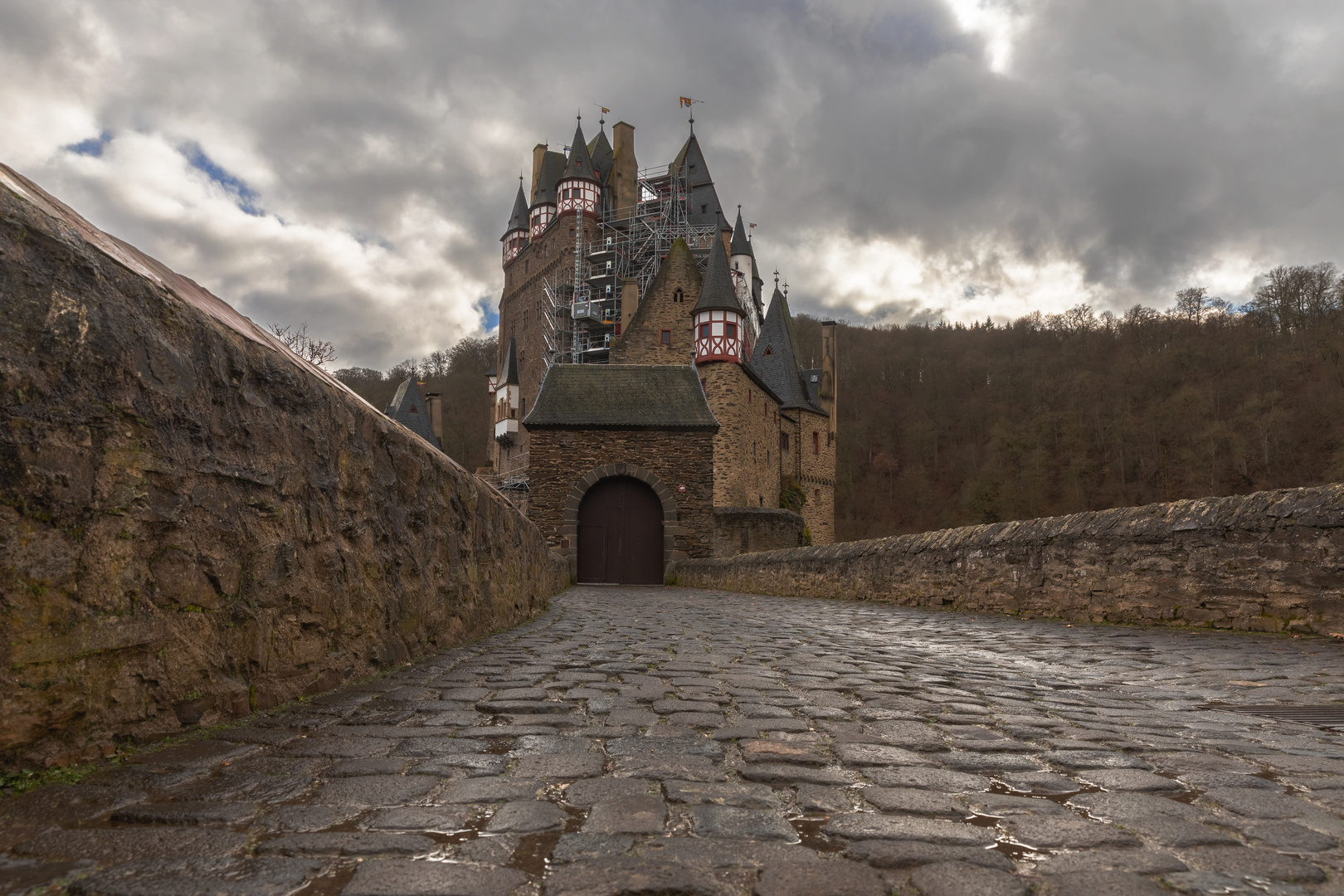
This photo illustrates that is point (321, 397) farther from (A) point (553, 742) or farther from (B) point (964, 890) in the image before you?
(B) point (964, 890)

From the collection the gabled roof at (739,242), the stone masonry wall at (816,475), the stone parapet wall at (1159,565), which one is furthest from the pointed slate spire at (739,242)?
the stone parapet wall at (1159,565)

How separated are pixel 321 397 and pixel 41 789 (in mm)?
1613

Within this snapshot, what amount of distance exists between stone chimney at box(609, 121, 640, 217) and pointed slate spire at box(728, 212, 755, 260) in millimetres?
7304

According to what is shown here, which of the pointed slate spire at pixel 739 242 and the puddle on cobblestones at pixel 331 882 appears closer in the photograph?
the puddle on cobblestones at pixel 331 882

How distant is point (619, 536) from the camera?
21.0 meters

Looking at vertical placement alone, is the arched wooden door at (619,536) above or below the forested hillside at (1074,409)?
below

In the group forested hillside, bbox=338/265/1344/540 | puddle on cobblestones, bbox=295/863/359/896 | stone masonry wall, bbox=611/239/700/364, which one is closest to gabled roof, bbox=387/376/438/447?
forested hillside, bbox=338/265/1344/540

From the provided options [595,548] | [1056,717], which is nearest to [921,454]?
[595,548]

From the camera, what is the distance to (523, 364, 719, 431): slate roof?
20859mm

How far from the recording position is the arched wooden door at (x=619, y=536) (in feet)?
68.3

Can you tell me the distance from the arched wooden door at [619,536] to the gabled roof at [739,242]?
3185 centimetres

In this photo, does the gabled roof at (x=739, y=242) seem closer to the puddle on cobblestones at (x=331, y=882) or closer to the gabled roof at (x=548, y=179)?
the gabled roof at (x=548, y=179)

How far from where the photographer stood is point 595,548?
20.9 meters

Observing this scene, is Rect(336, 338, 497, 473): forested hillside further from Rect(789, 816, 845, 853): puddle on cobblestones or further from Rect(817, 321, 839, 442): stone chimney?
Rect(789, 816, 845, 853): puddle on cobblestones
